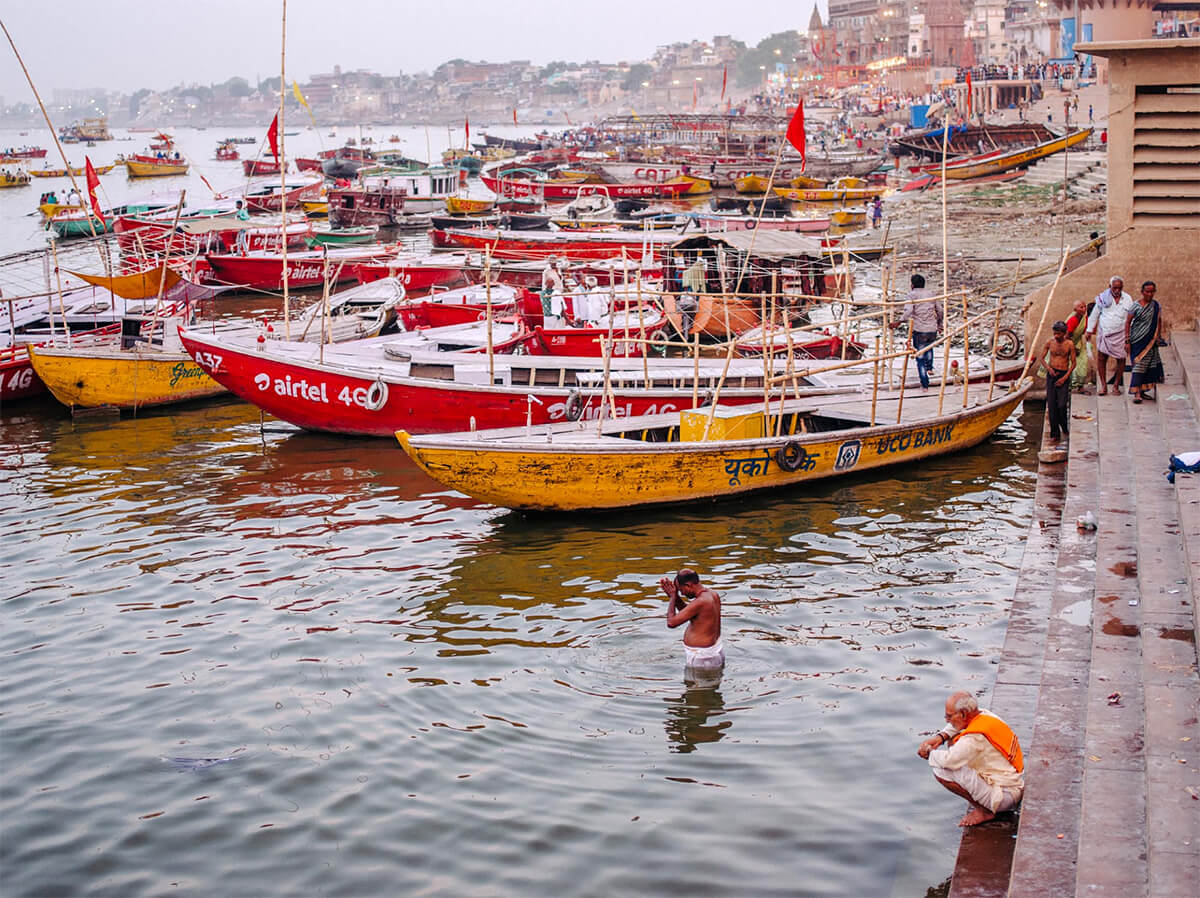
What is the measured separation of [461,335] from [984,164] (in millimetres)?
37917

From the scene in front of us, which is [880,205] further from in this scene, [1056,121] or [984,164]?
[1056,121]

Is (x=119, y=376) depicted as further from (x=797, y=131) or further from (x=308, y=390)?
(x=797, y=131)

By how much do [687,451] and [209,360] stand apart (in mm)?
8936

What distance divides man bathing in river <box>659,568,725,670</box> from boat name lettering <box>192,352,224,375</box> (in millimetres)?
11765

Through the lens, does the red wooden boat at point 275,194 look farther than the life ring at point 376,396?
Yes

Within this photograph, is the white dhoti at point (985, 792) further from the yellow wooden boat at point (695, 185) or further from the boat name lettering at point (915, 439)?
the yellow wooden boat at point (695, 185)

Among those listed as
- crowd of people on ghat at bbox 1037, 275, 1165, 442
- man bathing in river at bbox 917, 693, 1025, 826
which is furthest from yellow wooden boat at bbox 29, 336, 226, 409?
man bathing in river at bbox 917, 693, 1025, 826

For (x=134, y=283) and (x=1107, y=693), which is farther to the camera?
(x=134, y=283)

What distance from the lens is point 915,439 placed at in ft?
54.4

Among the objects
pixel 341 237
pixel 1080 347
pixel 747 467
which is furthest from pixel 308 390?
pixel 341 237

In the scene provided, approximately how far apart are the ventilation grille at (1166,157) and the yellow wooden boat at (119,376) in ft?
52.2

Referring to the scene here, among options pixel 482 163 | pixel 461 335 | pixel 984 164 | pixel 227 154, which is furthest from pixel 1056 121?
→ pixel 227 154

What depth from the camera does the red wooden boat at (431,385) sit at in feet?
59.4

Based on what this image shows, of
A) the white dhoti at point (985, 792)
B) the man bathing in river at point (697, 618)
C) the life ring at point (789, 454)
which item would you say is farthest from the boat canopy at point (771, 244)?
the white dhoti at point (985, 792)
